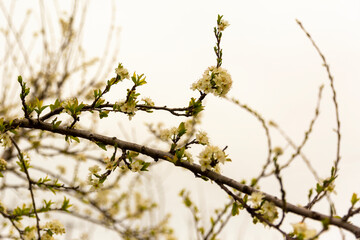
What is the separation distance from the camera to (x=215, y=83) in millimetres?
2150

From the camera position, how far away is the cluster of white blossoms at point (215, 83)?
7.01ft

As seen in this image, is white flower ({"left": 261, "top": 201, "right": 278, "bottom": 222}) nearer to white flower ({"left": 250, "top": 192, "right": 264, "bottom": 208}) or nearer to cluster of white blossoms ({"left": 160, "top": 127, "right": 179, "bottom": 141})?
white flower ({"left": 250, "top": 192, "right": 264, "bottom": 208})

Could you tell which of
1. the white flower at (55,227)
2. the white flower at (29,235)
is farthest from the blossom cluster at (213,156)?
the white flower at (29,235)

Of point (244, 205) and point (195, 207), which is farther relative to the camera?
point (195, 207)

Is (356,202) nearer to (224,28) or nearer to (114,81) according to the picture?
(224,28)

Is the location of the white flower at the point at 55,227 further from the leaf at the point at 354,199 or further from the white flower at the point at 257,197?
the leaf at the point at 354,199

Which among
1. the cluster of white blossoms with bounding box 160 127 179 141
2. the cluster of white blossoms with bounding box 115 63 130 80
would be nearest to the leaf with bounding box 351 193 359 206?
the cluster of white blossoms with bounding box 160 127 179 141

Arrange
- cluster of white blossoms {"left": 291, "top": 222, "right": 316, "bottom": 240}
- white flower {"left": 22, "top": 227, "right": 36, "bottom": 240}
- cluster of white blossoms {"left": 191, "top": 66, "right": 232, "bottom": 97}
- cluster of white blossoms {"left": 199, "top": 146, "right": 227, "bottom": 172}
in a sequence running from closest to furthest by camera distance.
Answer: cluster of white blossoms {"left": 291, "top": 222, "right": 316, "bottom": 240} < cluster of white blossoms {"left": 199, "top": 146, "right": 227, "bottom": 172} < cluster of white blossoms {"left": 191, "top": 66, "right": 232, "bottom": 97} < white flower {"left": 22, "top": 227, "right": 36, "bottom": 240}

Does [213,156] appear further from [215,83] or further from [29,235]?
[29,235]

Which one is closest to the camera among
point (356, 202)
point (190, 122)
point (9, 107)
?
point (356, 202)

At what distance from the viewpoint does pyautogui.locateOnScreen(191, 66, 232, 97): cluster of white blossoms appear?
214 centimetres

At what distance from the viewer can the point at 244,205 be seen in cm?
176

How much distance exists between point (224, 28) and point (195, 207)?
224 cm

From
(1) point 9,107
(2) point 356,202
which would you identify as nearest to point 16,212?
(2) point 356,202
